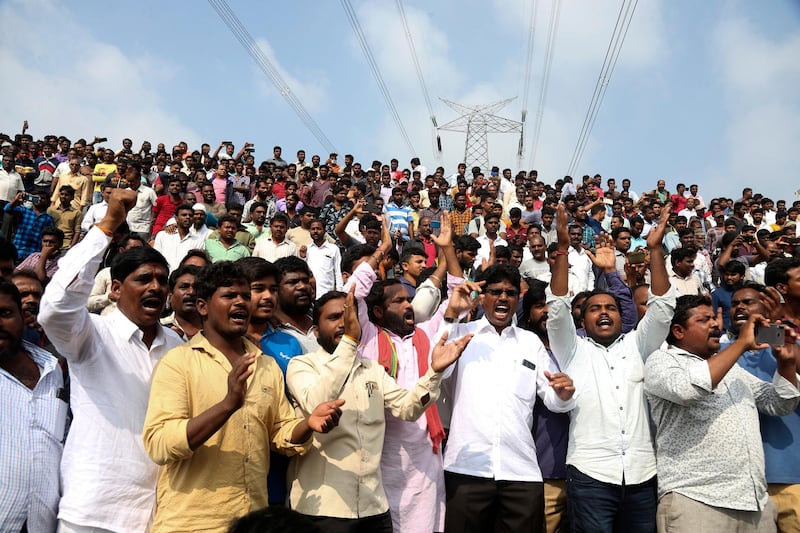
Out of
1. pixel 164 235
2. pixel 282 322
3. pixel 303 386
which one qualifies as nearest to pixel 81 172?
pixel 164 235

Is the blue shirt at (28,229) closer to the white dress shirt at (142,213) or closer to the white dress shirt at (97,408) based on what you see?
the white dress shirt at (142,213)

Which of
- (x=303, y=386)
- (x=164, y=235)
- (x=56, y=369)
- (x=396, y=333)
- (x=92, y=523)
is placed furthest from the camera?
(x=164, y=235)

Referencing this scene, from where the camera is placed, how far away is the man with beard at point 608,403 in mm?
3867

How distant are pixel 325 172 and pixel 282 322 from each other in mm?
11608

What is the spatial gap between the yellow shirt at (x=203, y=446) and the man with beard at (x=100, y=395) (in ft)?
0.50

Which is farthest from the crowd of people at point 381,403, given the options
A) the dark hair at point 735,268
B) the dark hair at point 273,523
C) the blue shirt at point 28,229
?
the blue shirt at point 28,229

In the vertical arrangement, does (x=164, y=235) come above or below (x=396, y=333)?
above

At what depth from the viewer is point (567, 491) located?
4020 millimetres

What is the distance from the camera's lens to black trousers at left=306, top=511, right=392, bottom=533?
3246 mm

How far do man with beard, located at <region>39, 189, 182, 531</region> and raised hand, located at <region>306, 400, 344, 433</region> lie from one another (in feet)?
2.70

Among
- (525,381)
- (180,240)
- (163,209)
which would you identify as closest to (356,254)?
(525,381)

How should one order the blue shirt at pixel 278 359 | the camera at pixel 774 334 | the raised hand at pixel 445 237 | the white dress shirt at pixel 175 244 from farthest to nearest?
the white dress shirt at pixel 175 244 → the raised hand at pixel 445 237 → the camera at pixel 774 334 → the blue shirt at pixel 278 359

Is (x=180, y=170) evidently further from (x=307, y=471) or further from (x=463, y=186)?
(x=307, y=471)

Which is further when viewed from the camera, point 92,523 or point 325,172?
point 325,172
